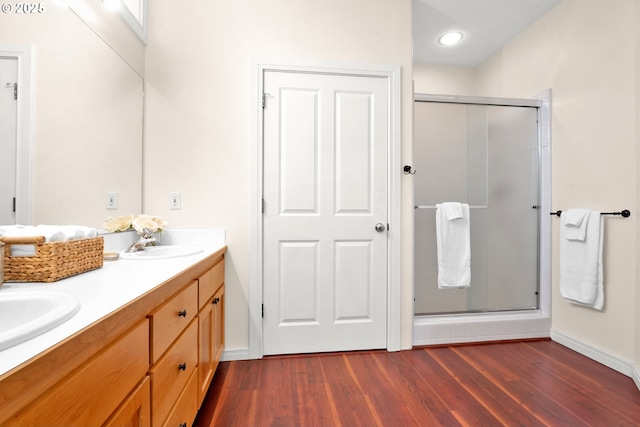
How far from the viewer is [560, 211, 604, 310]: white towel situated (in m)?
1.91

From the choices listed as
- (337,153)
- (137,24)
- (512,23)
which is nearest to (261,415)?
(337,153)

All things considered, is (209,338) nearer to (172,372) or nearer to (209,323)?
(209,323)

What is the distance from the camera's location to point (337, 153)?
206 centimetres

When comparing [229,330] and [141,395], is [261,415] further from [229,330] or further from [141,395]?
[141,395]

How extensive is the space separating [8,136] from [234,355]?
1.61 m

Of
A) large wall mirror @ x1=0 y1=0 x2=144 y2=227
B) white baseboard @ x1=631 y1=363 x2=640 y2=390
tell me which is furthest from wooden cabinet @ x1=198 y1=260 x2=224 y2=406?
white baseboard @ x1=631 y1=363 x2=640 y2=390

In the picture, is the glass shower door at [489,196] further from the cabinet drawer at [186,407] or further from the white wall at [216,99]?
the cabinet drawer at [186,407]

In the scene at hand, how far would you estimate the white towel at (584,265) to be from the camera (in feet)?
6.27

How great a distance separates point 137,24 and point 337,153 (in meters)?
1.46

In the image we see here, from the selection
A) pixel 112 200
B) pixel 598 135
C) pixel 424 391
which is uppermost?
pixel 598 135

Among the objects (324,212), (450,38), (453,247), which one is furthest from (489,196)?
(450,38)

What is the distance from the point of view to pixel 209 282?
1.53 m

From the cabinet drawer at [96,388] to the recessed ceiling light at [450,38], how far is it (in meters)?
3.11

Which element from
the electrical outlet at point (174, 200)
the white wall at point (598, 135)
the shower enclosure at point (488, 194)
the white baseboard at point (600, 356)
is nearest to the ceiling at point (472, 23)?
the white wall at point (598, 135)
